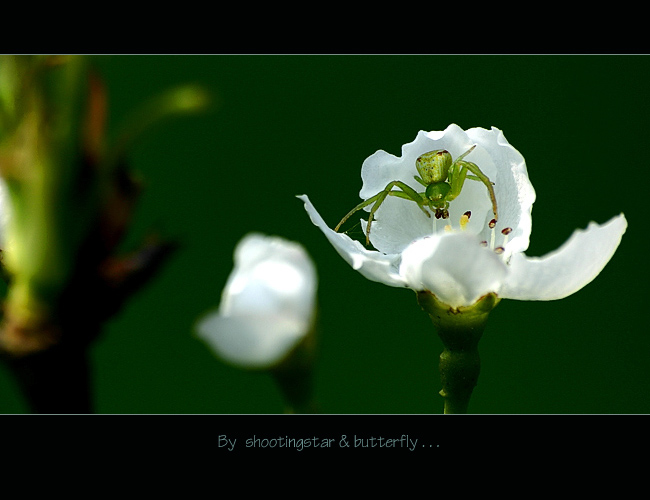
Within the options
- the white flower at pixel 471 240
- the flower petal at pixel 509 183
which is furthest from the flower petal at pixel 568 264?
the flower petal at pixel 509 183

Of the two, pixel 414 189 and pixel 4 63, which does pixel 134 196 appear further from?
pixel 414 189

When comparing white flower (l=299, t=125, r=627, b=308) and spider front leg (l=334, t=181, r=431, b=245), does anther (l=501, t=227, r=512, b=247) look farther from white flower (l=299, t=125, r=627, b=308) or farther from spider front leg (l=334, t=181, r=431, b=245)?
spider front leg (l=334, t=181, r=431, b=245)

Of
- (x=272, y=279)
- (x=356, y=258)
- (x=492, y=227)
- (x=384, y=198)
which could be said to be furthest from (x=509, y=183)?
(x=272, y=279)

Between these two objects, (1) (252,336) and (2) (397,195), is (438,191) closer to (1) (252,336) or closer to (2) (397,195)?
(2) (397,195)

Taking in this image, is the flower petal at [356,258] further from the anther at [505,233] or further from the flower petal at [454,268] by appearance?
the anther at [505,233]

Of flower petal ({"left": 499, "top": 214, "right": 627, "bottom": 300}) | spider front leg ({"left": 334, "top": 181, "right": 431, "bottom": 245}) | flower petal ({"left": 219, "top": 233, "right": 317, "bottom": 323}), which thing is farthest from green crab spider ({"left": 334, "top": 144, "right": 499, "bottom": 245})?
flower petal ({"left": 219, "top": 233, "right": 317, "bottom": 323})

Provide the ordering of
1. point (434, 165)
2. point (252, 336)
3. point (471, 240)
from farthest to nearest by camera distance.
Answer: point (434, 165), point (471, 240), point (252, 336)

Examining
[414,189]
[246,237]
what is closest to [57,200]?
[246,237]
